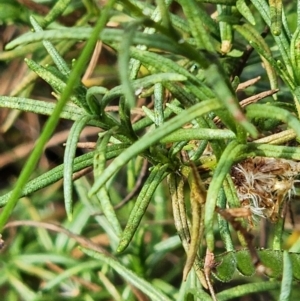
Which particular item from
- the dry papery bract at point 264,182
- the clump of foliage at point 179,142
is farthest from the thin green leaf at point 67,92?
the dry papery bract at point 264,182

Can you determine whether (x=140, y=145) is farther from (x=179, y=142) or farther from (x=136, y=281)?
(x=136, y=281)

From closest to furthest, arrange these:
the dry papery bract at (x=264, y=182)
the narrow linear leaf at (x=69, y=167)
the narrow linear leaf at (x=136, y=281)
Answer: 1. the narrow linear leaf at (x=69, y=167)
2. the dry papery bract at (x=264, y=182)
3. the narrow linear leaf at (x=136, y=281)

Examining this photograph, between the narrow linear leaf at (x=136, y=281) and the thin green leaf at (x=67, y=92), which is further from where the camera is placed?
the narrow linear leaf at (x=136, y=281)

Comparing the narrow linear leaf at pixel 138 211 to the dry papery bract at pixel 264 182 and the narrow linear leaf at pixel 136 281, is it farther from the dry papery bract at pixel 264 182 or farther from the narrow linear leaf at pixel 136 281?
the narrow linear leaf at pixel 136 281

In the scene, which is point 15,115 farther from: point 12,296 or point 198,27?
point 198,27

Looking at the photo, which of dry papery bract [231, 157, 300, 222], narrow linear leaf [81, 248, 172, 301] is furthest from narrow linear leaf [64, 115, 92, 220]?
narrow linear leaf [81, 248, 172, 301]

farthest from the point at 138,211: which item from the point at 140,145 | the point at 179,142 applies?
the point at 140,145

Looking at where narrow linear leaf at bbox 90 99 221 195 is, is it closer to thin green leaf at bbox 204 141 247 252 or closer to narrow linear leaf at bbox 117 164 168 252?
thin green leaf at bbox 204 141 247 252

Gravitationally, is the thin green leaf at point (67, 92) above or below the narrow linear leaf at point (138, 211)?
above
